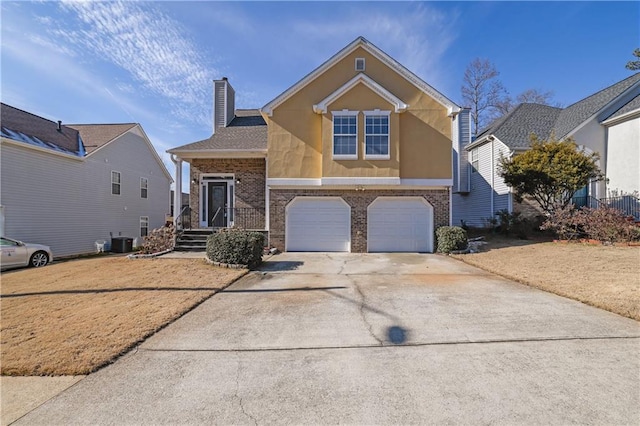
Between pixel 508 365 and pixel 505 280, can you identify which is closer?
pixel 508 365

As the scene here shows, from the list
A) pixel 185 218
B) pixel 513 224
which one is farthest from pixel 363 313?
pixel 513 224

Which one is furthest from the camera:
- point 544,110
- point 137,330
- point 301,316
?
point 544,110

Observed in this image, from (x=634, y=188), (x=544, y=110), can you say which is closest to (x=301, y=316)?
(x=634, y=188)

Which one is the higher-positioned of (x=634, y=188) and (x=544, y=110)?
(x=544, y=110)

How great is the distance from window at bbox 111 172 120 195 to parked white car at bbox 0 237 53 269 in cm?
768

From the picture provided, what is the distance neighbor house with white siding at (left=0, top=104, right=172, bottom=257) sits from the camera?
45.7 ft

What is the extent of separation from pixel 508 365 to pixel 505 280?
4.98 m

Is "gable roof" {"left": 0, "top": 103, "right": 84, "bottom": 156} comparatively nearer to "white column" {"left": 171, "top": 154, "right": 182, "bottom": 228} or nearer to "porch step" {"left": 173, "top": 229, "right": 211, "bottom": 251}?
"white column" {"left": 171, "top": 154, "right": 182, "bottom": 228}

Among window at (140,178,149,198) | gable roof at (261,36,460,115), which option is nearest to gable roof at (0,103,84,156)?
window at (140,178,149,198)

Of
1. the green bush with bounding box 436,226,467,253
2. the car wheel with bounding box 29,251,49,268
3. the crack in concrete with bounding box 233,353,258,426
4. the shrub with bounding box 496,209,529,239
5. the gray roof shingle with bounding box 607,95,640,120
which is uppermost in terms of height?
the gray roof shingle with bounding box 607,95,640,120

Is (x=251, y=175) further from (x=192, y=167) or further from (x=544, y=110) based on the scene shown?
(x=544, y=110)

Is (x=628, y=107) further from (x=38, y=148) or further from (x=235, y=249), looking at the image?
(x=38, y=148)

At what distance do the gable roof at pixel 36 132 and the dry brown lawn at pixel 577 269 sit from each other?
2006 cm

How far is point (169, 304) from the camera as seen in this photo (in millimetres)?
5848
